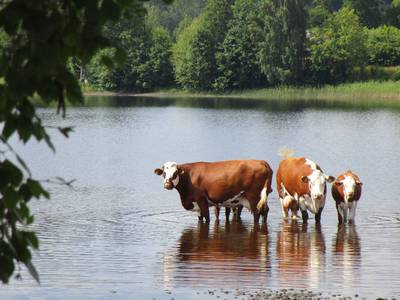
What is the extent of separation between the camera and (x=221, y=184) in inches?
720

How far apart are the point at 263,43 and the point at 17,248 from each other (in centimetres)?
9415

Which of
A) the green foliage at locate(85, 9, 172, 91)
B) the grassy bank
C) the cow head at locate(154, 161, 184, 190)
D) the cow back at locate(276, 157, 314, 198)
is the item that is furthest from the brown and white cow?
the green foliage at locate(85, 9, 172, 91)

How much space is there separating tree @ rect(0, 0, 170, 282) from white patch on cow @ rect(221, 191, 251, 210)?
547 inches

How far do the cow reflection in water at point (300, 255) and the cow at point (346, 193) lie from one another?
574 mm

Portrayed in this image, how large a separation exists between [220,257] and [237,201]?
355 centimetres

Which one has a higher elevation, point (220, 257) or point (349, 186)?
point (349, 186)

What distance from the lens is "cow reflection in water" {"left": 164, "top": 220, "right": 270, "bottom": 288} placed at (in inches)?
515

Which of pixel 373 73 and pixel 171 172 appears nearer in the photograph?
pixel 171 172

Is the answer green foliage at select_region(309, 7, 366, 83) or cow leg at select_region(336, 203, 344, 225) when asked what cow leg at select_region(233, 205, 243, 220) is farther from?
green foliage at select_region(309, 7, 366, 83)

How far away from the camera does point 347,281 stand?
511 inches

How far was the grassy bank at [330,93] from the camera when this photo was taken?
86.0 metres

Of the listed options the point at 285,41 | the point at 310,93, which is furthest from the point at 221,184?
the point at 285,41

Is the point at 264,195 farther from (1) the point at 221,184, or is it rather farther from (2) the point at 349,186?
(2) the point at 349,186

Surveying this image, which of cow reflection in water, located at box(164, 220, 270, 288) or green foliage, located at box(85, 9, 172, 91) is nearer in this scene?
cow reflection in water, located at box(164, 220, 270, 288)
